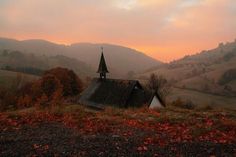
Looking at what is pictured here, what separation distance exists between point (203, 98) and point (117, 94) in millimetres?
120888

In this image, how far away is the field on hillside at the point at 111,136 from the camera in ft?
45.1

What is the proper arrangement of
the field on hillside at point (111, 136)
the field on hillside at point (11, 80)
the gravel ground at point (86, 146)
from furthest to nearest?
the field on hillside at point (11, 80), the field on hillside at point (111, 136), the gravel ground at point (86, 146)

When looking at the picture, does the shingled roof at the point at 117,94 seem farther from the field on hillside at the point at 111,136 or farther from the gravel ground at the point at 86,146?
the gravel ground at the point at 86,146

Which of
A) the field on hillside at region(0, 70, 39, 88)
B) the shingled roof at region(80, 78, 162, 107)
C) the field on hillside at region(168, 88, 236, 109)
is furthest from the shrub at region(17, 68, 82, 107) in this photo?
the field on hillside at region(168, 88, 236, 109)

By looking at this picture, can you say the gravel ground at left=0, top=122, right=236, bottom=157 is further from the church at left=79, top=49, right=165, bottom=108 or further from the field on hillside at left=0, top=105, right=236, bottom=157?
the church at left=79, top=49, right=165, bottom=108

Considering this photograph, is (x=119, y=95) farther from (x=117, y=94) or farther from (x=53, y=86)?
(x=53, y=86)

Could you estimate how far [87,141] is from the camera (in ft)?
50.2

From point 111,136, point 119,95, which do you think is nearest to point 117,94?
point 119,95

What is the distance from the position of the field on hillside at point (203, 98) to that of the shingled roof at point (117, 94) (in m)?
93.7

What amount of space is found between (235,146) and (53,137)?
28.3ft

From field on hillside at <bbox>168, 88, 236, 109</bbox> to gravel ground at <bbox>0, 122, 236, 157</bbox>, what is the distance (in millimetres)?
134886

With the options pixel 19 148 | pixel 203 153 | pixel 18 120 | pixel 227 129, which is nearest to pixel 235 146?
pixel 203 153

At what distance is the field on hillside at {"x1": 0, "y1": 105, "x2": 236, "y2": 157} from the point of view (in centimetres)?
1376

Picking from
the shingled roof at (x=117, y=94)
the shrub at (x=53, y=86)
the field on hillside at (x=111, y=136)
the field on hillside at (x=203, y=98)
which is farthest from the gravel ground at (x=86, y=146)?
the field on hillside at (x=203, y=98)
